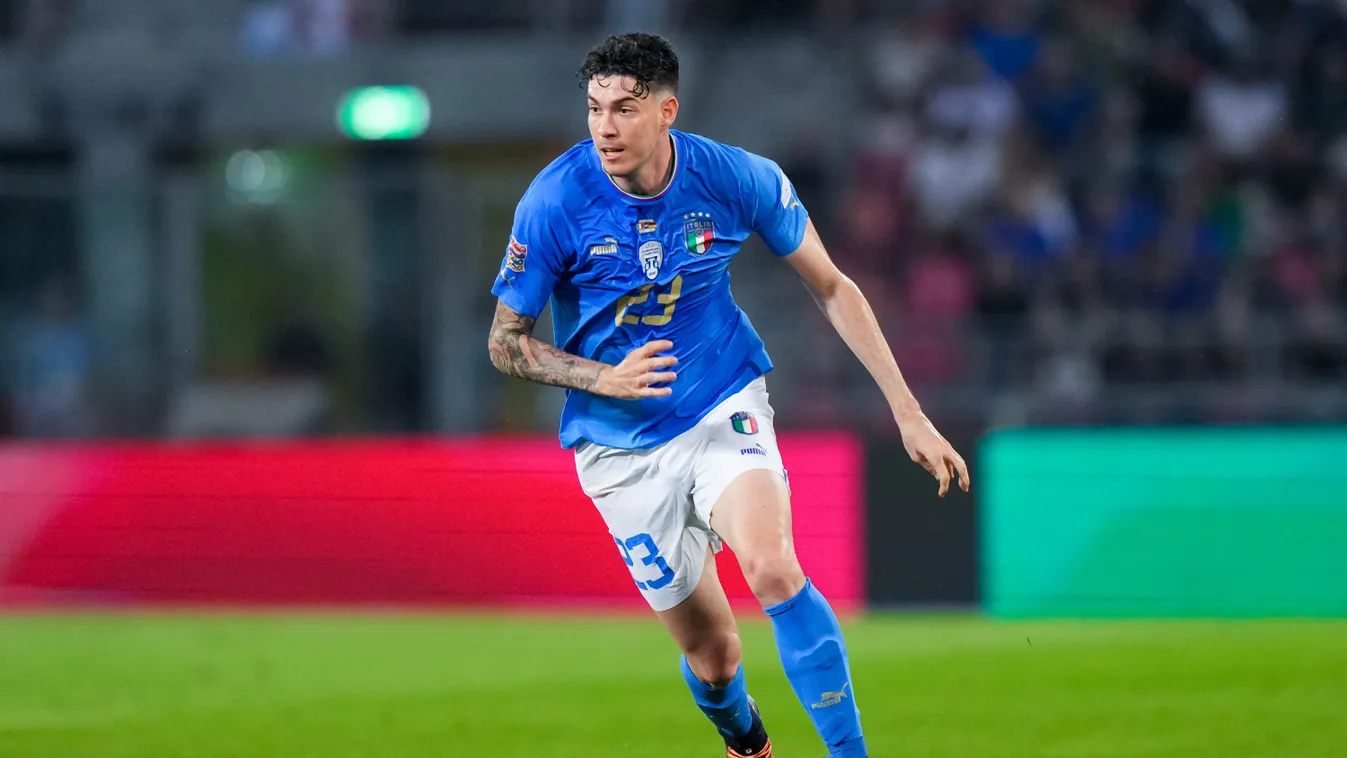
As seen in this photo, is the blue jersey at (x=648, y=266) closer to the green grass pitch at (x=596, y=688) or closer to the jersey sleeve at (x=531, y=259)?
the jersey sleeve at (x=531, y=259)

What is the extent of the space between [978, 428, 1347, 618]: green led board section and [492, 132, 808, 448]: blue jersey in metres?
4.82

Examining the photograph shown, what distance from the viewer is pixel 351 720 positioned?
7.26 metres

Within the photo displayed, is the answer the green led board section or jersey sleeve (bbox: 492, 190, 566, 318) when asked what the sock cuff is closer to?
jersey sleeve (bbox: 492, 190, 566, 318)

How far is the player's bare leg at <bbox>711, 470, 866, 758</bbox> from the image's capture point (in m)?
5.07

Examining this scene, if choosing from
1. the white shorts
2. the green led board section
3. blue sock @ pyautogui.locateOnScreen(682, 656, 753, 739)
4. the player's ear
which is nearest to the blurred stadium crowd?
the green led board section

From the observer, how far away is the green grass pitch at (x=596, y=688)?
256 inches

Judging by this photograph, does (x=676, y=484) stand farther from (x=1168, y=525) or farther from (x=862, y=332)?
(x=1168, y=525)

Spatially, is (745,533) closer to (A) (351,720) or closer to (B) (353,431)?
(A) (351,720)

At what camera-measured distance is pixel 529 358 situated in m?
5.29

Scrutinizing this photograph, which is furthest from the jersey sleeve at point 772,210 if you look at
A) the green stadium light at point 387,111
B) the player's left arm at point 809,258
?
the green stadium light at point 387,111

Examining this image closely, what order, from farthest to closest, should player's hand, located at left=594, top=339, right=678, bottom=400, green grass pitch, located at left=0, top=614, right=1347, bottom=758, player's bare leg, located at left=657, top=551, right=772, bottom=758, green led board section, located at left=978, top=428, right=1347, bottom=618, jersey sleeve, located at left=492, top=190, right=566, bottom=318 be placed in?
green led board section, located at left=978, top=428, right=1347, bottom=618, green grass pitch, located at left=0, top=614, right=1347, bottom=758, player's bare leg, located at left=657, top=551, right=772, bottom=758, jersey sleeve, located at left=492, top=190, right=566, bottom=318, player's hand, located at left=594, top=339, right=678, bottom=400

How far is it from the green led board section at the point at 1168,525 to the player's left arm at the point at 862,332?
15.6 feet

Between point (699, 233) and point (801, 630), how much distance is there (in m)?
1.26

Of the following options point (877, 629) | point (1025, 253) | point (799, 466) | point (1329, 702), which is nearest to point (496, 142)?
point (1025, 253)
